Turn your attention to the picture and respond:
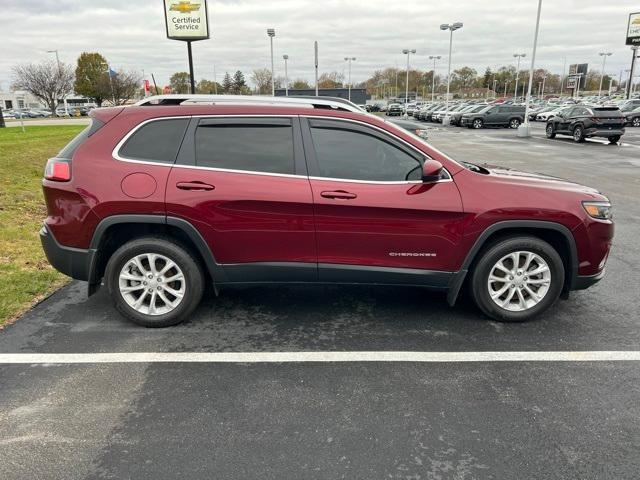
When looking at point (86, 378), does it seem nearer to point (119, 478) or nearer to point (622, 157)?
point (119, 478)

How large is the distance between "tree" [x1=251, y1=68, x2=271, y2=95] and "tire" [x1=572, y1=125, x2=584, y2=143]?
65.9m

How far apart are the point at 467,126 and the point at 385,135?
37.1m

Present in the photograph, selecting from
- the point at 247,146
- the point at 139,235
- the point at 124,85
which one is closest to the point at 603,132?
the point at 247,146

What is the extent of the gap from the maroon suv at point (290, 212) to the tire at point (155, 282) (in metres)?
0.01

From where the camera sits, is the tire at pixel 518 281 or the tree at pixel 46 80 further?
the tree at pixel 46 80

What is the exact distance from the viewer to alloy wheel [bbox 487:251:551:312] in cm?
408

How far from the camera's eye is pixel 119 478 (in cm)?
244

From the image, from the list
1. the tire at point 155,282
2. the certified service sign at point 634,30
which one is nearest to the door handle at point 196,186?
the tire at point 155,282

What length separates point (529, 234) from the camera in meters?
4.12

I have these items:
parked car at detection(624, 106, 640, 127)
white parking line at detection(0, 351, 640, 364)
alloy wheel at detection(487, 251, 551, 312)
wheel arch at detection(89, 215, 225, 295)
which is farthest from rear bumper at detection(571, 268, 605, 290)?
parked car at detection(624, 106, 640, 127)

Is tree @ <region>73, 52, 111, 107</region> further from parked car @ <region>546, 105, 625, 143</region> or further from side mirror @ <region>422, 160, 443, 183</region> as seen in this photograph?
side mirror @ <region>422, 160, 443, 183</region>

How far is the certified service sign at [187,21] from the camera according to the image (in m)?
19.1

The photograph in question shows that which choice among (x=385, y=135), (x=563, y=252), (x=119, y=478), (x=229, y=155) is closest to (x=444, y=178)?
(x=385, y=135)

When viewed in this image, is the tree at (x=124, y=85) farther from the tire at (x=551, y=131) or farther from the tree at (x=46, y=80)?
the tire at (x=551, y=131)
